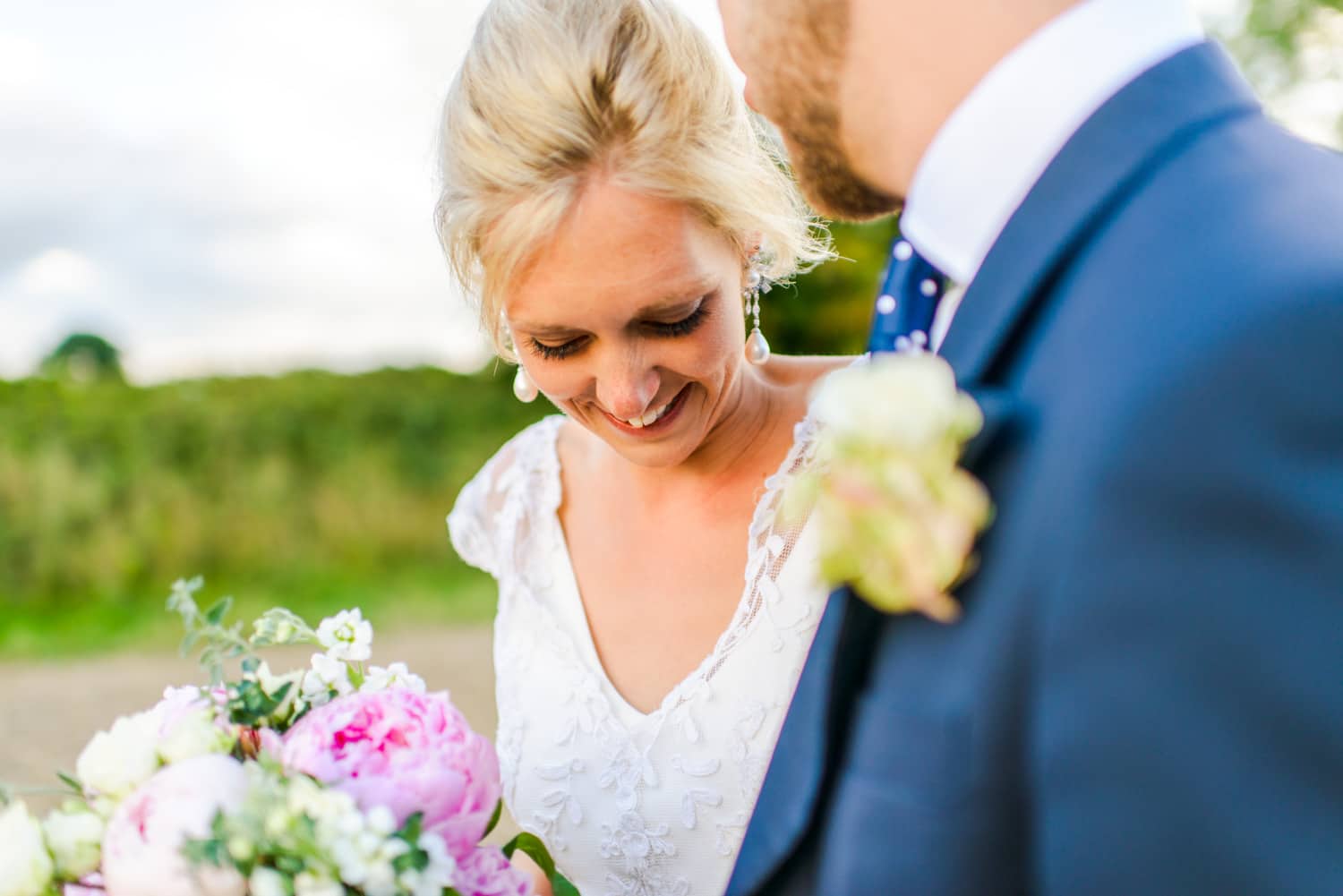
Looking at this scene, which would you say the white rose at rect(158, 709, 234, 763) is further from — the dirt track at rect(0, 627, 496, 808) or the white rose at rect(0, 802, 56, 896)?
the dirt track at rect(0, 627, 496, 808)

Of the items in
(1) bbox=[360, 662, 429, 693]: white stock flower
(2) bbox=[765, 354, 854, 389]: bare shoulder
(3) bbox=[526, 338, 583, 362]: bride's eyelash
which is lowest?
(1) bbox=[360, 662, 429, 693]: white stock flower

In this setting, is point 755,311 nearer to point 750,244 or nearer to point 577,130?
point 750,244

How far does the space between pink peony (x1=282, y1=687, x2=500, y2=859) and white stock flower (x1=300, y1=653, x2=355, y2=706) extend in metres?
0.15

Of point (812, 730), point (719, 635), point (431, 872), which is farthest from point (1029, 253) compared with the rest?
point (719, 635)

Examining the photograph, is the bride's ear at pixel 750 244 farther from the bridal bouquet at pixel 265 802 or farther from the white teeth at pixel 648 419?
the bridal bouquet at pixel 265 802

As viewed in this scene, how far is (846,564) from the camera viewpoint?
1.10m

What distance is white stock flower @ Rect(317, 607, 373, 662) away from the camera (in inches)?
73.3

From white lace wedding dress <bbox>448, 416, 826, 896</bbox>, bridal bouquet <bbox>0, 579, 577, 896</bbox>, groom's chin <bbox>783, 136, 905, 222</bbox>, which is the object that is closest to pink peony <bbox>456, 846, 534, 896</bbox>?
bridal bouquet <bbox>0, 579, 577, 896</bbox>

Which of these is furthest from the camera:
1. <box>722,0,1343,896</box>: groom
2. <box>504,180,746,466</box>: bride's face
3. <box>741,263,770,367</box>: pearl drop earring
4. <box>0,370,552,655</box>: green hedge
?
<box>0,370,552,655</box>: green hedge

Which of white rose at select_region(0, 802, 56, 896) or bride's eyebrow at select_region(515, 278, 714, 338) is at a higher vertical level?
bride's eyebrow at select_region(515, 278, 714, 338)

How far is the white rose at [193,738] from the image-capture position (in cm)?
147

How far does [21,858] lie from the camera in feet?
4.46

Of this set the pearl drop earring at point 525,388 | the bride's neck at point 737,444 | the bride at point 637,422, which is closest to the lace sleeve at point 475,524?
the bride at point 637,422

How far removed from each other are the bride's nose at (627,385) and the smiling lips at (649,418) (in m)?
0.07
